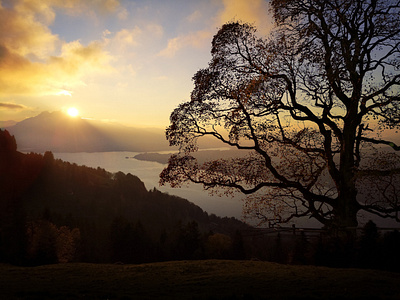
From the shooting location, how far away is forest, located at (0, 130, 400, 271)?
15.9 meters

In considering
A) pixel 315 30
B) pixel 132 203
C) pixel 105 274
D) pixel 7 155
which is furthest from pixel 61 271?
pixel 132 203

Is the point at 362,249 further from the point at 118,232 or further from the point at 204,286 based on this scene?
the point at 118,232

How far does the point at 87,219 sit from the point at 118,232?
5865 cm

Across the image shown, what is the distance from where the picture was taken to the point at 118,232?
5381 cm

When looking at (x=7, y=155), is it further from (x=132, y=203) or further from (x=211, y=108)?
(x=211, y=108)

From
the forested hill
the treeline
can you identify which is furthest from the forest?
the forested hill

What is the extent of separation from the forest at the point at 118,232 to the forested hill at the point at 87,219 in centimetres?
20

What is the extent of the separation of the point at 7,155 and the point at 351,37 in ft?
457

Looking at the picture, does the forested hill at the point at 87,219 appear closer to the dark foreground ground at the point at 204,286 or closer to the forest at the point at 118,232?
the forest at the point at 118,232

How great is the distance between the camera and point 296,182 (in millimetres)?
13102

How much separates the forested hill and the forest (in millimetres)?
196

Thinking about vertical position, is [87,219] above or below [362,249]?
below

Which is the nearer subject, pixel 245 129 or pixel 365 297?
pixel 365 297

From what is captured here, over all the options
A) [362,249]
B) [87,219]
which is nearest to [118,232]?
[362,249]
